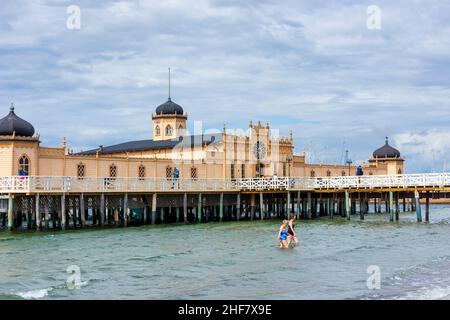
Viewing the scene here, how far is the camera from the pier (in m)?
38.6

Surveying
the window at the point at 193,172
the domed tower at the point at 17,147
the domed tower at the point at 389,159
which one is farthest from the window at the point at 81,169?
the domed tower at the point at 389,159

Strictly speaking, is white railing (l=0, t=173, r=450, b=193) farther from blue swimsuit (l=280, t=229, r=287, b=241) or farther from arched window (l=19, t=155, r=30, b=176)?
blue swimsuit (l=280, t=229, r=287, b=241)

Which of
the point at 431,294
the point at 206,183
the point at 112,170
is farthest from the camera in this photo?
the point at 206,183

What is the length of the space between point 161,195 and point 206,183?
4.45 metres

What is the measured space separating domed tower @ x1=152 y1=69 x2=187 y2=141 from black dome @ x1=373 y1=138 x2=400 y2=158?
79.6ft

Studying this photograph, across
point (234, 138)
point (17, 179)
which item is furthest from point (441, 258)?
point (234, 138)

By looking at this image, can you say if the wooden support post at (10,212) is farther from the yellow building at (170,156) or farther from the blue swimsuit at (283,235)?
the blue swimsuit at (283,235)

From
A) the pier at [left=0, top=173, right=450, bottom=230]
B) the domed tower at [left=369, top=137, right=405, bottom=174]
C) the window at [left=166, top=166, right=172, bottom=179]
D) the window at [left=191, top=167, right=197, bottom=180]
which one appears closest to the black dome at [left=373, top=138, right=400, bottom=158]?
the domed tower at [left=369, top=137, right=405, bottom=174]

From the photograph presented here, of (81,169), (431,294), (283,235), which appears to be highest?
(81,169)

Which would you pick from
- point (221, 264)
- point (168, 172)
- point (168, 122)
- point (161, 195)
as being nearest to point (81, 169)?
point (161, 195)

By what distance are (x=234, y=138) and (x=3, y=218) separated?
68.1ft

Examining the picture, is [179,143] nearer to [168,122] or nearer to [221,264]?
[168,122]

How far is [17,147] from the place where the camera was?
4016 centimetres
